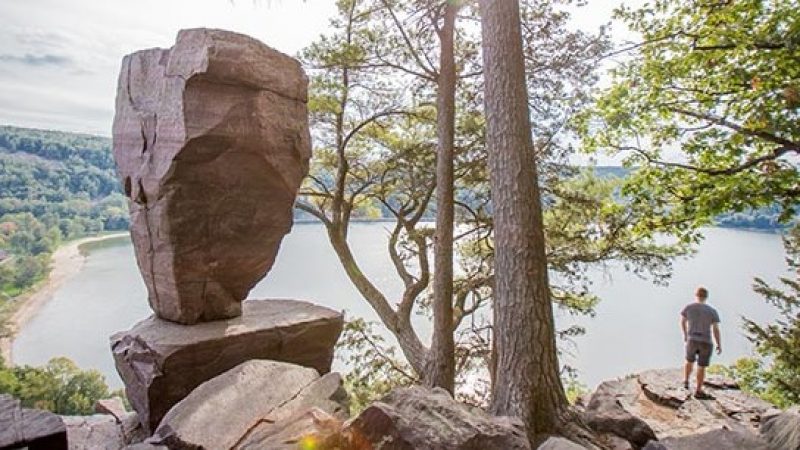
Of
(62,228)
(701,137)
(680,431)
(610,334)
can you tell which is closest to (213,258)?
(680,431)

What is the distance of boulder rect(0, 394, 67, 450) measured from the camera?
1753mm

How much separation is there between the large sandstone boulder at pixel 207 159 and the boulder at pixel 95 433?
2.68ft

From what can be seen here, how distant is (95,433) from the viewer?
3.01 m

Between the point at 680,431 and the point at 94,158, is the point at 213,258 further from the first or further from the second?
the point at 94,158

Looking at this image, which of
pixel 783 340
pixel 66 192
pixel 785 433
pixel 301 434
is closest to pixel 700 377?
pixel 783 340

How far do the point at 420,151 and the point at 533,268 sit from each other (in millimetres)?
4126

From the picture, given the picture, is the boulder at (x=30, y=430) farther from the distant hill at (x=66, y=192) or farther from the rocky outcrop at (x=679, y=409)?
the distant hill at (x=66, y=192)

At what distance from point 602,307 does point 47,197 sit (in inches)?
767

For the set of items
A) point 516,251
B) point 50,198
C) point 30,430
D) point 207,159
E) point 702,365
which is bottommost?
point 702,365

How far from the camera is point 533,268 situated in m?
2.89

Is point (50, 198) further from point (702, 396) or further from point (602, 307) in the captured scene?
point (602, 307)

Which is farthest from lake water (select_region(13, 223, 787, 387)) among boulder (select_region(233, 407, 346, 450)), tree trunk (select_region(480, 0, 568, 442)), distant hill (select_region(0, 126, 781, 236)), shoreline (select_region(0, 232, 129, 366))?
boulder (select_region(233, 407, 346, 450))

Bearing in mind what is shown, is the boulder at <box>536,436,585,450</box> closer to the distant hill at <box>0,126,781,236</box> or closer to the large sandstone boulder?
the large sandstone boulder

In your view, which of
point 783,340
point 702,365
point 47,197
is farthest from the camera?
point 47,197
